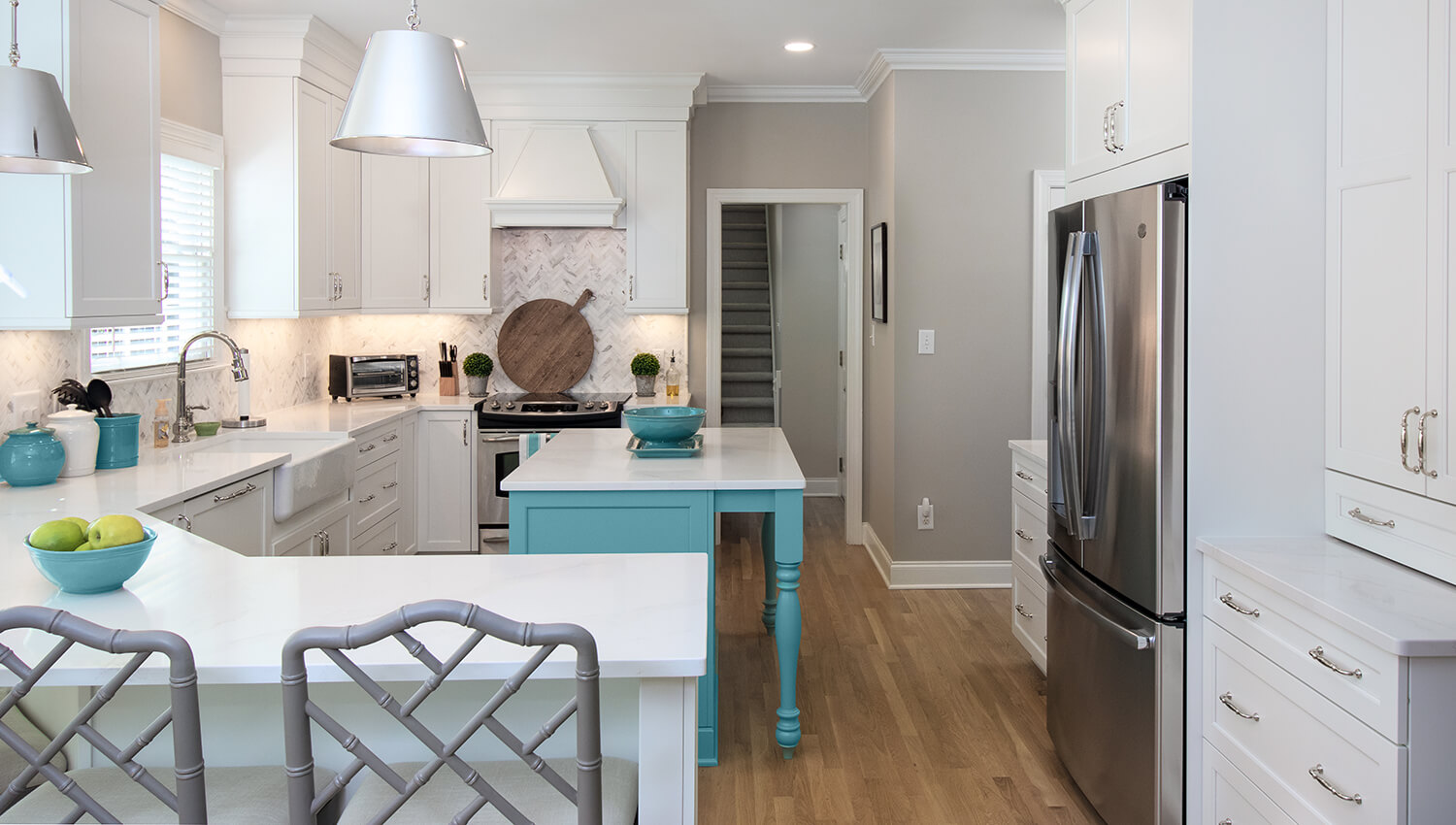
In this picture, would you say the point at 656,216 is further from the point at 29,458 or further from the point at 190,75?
the point at 29,458

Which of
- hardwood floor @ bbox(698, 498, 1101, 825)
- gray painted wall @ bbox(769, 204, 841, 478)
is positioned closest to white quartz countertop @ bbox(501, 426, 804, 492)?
hardwood floor @ bbox(698, 498, 1101, 825)

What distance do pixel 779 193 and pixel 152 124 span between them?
11.1 feet

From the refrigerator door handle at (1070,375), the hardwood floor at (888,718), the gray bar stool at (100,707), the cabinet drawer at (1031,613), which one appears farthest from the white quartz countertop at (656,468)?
the gray bar stool at (100,707)

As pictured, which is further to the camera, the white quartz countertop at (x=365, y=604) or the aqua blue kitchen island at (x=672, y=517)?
the aqua blue kitchen island at (x=672, y=517)

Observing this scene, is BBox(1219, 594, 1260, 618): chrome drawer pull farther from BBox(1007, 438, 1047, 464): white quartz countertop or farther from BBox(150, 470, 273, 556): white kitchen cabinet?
BBox(150, 470, 273, 556): white kitchen cabinet

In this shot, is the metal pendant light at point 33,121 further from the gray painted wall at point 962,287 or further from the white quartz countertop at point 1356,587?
the gray painted wall at point 962,287

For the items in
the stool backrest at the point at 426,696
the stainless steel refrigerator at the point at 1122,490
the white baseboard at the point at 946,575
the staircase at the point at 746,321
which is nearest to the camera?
the stool backrest at the point at 426,696

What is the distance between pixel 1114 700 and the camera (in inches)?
105

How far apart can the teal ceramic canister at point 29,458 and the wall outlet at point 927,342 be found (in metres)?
3.63

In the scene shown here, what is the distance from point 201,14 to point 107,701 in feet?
12.5

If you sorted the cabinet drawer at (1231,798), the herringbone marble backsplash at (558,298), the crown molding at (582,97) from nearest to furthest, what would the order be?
1. the cabinet drawer at (1231,798)
2. the crown molding at (582,97)
3. the herringbone marble backsplash at (558,298)

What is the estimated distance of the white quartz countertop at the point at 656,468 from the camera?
3076 millimetres

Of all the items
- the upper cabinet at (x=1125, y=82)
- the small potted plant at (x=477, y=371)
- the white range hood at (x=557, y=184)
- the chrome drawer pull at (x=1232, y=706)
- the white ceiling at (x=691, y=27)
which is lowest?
the chrome drawer pull at (x=1232, y=706)

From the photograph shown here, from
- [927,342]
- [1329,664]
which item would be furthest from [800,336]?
[1329,664]
